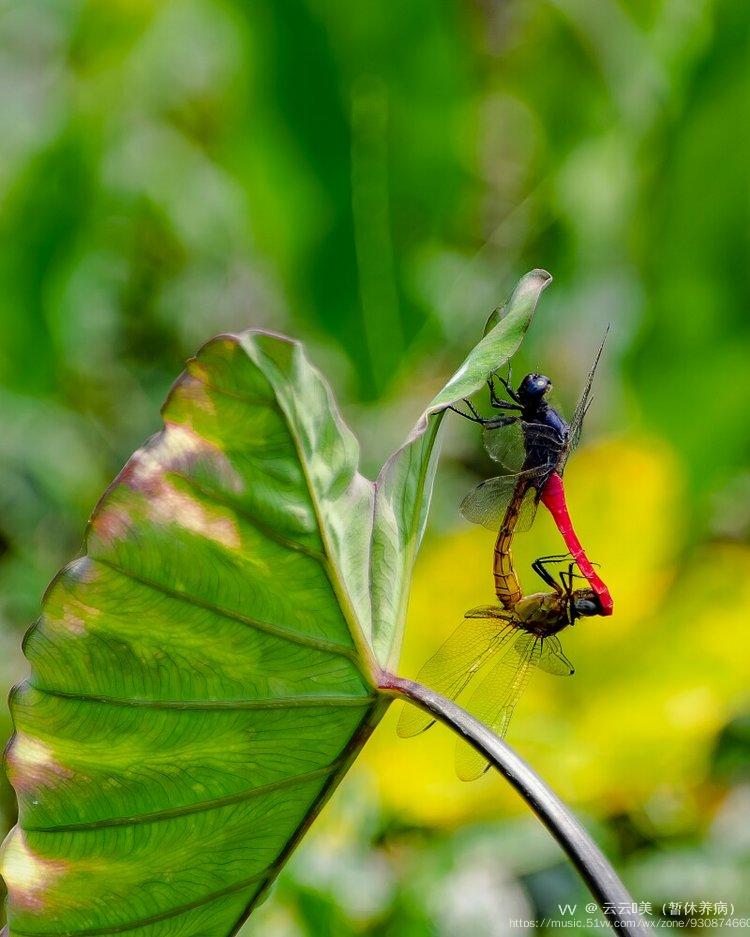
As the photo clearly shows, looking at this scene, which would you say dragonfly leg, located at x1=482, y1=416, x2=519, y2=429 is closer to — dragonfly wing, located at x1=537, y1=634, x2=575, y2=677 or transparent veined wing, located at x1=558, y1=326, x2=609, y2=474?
transparent veined wing, located at x1=558, y1=326, x2=609, y2=474

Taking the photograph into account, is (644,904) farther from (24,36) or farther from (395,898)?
(24,36)

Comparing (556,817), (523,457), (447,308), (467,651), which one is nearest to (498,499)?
(523,457)

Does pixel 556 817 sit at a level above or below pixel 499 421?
below

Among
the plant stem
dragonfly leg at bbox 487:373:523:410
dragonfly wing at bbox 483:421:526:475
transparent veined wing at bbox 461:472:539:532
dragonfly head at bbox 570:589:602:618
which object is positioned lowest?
dragonfly head at bbox 570:589:602:618

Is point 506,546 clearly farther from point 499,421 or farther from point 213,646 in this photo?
point 213,646

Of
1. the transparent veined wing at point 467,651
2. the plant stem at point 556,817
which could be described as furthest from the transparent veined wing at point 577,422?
the plant stem at point 556,817

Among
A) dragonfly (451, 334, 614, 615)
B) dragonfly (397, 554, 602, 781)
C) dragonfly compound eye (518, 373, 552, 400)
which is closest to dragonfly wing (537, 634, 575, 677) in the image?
dragonfly (397, 554, 602, 781)

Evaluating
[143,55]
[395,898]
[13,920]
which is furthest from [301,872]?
[143,55]
